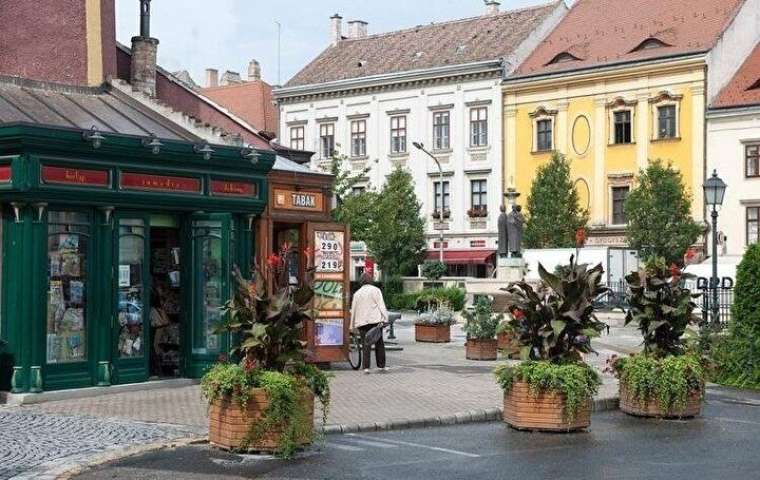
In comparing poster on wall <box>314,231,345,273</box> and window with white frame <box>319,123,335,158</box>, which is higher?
window with white frame <box>319,123,335,158</box>

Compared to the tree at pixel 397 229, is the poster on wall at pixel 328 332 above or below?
below

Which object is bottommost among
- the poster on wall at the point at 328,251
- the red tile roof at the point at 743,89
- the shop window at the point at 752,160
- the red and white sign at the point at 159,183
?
the poster on wall at the point at 328,251

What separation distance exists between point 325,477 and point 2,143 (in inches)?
261

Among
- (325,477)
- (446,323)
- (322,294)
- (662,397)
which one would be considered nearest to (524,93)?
(446,323)

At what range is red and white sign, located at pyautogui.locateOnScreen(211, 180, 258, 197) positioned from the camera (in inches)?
638

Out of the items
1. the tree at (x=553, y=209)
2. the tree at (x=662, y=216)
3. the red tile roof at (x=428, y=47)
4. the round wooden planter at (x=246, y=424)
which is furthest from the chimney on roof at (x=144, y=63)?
the red tile roof at (x=428, y=47)

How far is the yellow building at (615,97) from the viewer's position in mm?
51281

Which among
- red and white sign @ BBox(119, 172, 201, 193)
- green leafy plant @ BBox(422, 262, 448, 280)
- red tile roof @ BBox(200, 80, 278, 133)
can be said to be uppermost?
red tile roof @ BBox(200, 80, 278, 133)

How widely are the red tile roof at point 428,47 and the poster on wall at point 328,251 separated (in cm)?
3991

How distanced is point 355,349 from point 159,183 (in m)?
5.75

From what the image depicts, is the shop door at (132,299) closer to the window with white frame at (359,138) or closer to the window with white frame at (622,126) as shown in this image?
the window with white frame at (622,126)

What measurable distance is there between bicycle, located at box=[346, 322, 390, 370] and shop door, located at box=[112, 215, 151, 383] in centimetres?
409

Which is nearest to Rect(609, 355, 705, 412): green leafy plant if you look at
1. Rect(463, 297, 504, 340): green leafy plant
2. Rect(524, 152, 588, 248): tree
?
Rect(463, 297, 504, 340): green leafy plant

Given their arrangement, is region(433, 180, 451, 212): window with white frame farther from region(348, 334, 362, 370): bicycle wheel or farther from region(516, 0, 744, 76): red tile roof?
region(348, 334, 362, 370): bicycle wheel
